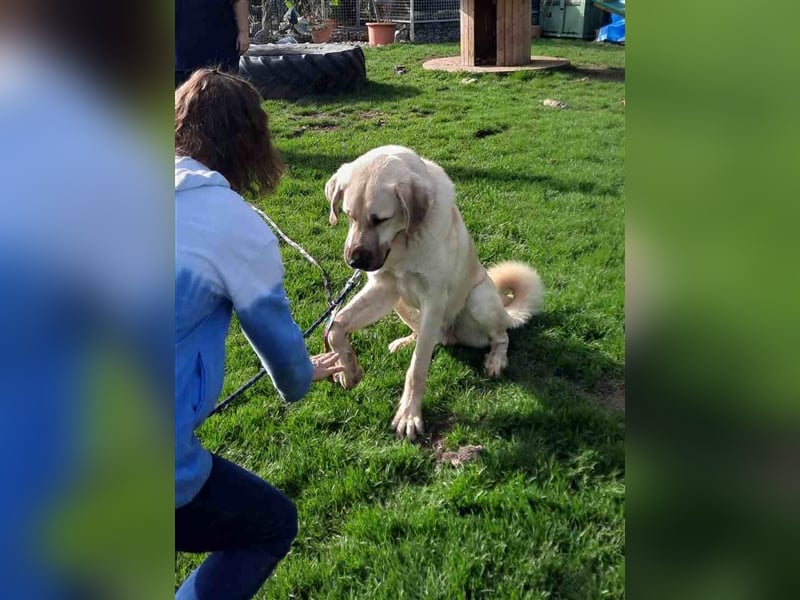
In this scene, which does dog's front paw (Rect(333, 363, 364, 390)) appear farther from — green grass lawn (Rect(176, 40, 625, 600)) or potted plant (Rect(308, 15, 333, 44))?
potted plant (Rect(308, 15, 333, 44))

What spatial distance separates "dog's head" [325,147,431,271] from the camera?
2.54 m

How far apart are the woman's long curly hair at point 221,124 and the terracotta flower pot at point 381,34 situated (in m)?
4.42

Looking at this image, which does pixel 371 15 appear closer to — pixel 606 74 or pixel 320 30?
pixel 320 30

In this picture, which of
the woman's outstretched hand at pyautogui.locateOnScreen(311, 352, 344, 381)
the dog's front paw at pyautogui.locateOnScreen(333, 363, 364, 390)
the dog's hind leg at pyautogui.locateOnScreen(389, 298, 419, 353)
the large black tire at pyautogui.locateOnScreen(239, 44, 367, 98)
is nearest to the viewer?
the woman's outstretched hand at pyautogui.locateOnScreen(311, 352, 344, 381)

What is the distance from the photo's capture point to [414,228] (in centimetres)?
272

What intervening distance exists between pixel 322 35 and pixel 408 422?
4.57 metres

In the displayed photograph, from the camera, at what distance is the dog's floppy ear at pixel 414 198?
2568mm

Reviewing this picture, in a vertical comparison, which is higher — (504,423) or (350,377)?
(350,377)

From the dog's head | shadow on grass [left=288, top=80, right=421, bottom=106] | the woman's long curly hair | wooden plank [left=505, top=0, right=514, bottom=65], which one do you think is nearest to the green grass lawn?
wooden plank [left=505, top=0, right=514, bottom=65]

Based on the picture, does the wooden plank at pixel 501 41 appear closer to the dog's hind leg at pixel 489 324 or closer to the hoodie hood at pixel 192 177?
the dog's hind leg at pixel 489 324

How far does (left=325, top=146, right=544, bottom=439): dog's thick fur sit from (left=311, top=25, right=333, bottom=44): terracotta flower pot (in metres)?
3.70

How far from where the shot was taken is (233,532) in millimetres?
1623

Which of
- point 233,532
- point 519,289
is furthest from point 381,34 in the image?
point 233,532
